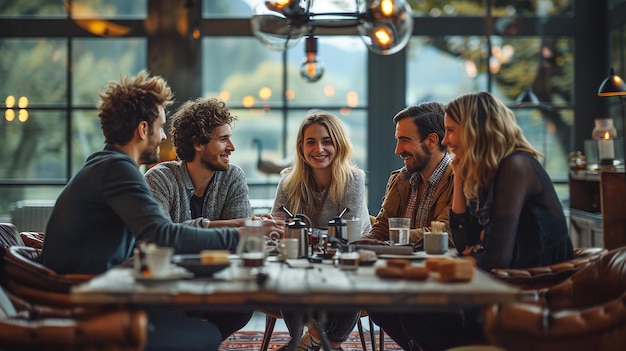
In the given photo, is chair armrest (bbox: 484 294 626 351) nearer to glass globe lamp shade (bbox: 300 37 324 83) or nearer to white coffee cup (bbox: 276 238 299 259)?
white coffee cup (bbox: 276 238 299 259)

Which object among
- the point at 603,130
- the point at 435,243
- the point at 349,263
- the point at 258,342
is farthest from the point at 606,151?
the point at 349,263

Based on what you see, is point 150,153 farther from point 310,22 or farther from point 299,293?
point 299,293

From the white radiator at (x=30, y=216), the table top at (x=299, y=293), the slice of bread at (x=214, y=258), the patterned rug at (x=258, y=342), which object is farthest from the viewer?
the white radiator at (x=30, y=216)

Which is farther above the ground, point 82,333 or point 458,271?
point 458,271

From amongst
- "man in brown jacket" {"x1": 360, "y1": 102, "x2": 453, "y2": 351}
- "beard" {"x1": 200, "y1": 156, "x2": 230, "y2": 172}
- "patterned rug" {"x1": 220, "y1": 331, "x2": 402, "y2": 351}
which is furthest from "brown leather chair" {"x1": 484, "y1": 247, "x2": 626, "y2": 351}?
"patterned rug" {"x1": 220, "y1": 331, "x2": 402, "y2": 351}

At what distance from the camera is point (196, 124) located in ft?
12.7

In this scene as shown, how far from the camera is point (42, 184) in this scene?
23.7 feet

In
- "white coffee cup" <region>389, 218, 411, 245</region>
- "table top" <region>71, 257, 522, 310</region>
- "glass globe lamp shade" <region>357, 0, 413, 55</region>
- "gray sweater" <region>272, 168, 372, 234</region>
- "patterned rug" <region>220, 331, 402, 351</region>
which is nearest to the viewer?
"table top" <region>71, 257, 522, 310</region>

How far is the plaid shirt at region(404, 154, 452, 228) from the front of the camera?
3709mm

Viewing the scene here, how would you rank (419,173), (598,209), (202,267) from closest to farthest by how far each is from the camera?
(202,267), (419,173), (598,209)

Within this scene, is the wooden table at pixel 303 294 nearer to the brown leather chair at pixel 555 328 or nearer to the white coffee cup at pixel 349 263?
the brown leather chair at pixel 555 328

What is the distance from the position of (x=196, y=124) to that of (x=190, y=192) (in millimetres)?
351

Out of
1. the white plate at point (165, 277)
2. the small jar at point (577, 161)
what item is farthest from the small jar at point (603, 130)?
the white plate at point (165, 277)

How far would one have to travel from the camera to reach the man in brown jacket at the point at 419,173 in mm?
3717
